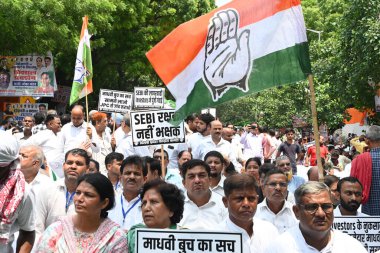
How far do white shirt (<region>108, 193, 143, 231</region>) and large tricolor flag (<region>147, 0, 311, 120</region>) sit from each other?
1070 millimetres

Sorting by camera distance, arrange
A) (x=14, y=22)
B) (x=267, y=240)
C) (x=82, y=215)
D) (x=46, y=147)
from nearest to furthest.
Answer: (x=82, y=215)
(x=267, y=240)
(x=46, y=147)
(x=14, y=22)

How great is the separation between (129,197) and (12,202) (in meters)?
1.83

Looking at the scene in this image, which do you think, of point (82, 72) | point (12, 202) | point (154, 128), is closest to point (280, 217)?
point (12, 202)

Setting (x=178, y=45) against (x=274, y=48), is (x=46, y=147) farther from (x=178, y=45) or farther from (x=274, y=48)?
(x=274, y=48)

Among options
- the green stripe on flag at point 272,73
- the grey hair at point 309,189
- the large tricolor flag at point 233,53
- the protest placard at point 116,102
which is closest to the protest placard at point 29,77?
the protest placard at point 116,102

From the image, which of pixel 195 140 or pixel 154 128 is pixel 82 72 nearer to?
pixel 195 140

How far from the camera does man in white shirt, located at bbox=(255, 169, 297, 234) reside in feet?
21.7

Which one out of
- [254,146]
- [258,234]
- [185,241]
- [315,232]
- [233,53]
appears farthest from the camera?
[254,146]

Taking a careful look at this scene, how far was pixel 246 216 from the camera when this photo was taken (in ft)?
16.6

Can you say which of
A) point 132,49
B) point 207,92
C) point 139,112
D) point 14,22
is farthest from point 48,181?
point 132,49

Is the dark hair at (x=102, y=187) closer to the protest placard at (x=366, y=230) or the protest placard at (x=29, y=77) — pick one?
the protest placard at (x=366, y=230)

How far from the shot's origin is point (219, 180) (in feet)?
26.1

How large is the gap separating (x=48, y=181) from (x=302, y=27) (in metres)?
2.77

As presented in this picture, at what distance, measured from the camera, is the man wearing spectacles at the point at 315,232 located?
181 inches
